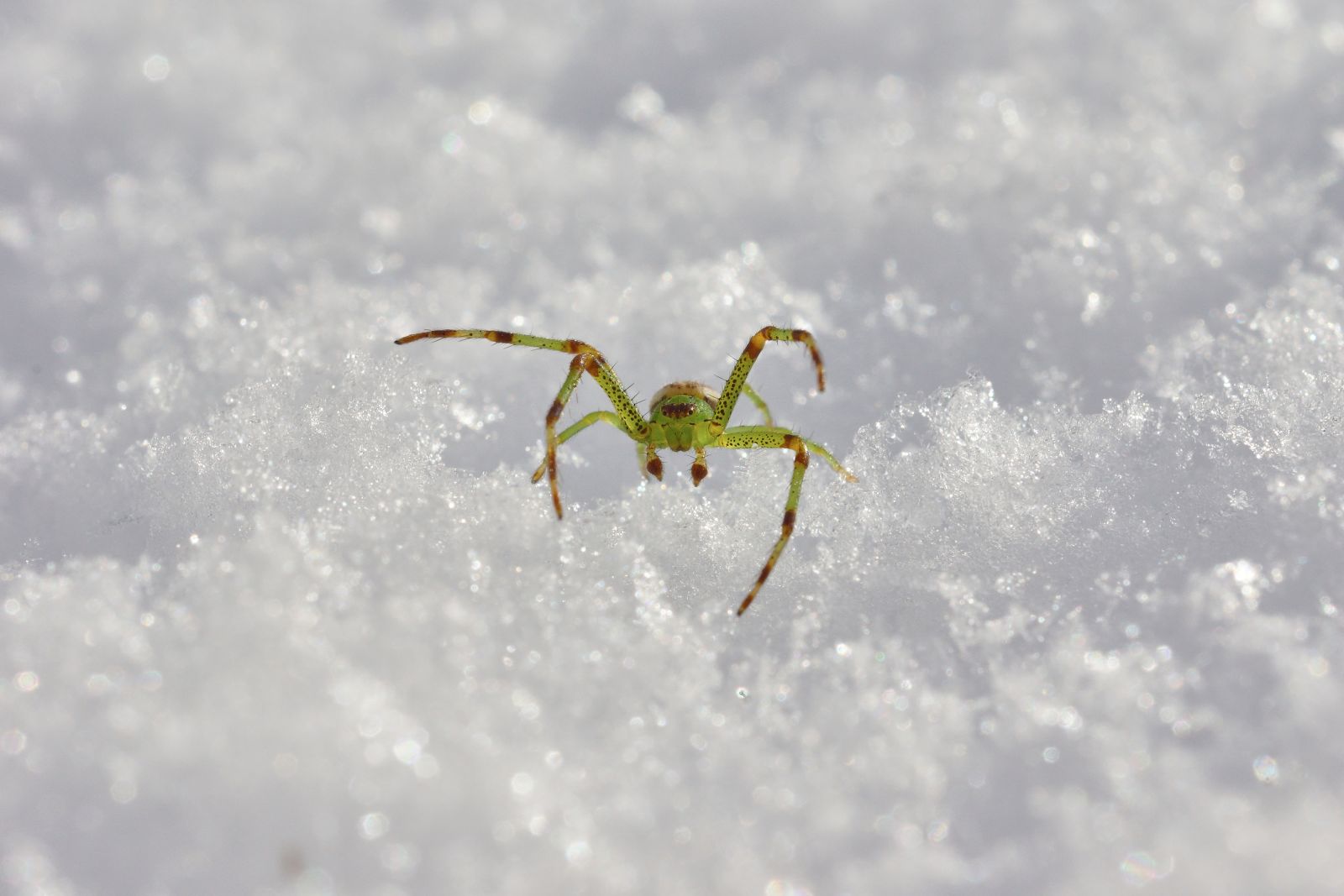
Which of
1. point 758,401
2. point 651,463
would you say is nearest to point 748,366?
point 758,401

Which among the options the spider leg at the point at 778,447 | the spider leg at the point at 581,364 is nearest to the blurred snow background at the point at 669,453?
the spider leg at the point at 778,447

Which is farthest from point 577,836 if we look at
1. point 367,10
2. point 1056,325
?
point 367,10

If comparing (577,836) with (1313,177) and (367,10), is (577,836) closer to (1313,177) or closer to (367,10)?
(1313,177)

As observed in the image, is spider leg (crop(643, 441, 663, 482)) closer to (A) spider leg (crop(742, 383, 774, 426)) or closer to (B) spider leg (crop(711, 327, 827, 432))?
(B) spider leg (crop(711, 327, 827, 432))

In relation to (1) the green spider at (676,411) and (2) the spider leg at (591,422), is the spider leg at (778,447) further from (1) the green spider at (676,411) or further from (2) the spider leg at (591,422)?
(2) the spider leg at (591,422)

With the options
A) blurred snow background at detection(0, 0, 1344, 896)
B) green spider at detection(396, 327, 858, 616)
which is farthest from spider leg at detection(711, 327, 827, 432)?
blurred snow background at detection(0, 0, 1344, 896)

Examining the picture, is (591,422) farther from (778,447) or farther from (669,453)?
(778,447)
